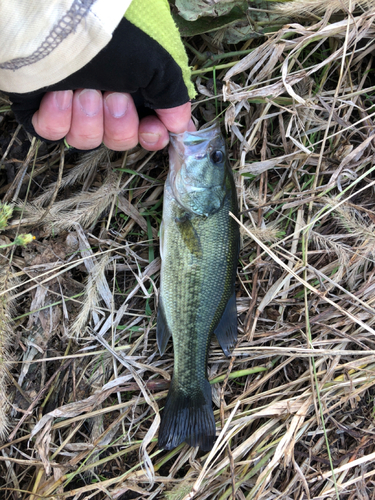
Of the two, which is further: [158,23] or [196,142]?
[196,142]

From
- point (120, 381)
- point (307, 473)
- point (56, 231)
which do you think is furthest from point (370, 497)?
point (56, 231)

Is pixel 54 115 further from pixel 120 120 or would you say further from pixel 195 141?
pixel 195 141

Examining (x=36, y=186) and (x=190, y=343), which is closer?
(x=190, y=343)

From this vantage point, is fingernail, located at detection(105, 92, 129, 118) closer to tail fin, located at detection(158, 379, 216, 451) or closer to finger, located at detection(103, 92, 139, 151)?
finger, located at detection(103, 92, 139, 151)

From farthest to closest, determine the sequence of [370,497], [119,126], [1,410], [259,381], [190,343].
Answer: [370,497] → [259,381] → [190,343] → [1,410] → [119,126]

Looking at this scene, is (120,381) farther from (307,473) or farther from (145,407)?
(307,473)

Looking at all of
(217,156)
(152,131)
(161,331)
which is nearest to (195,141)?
(217,156)

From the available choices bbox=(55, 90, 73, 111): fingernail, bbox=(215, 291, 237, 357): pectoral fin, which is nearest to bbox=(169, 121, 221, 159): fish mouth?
bbox=(55, 90, 73, 111): fingernail
